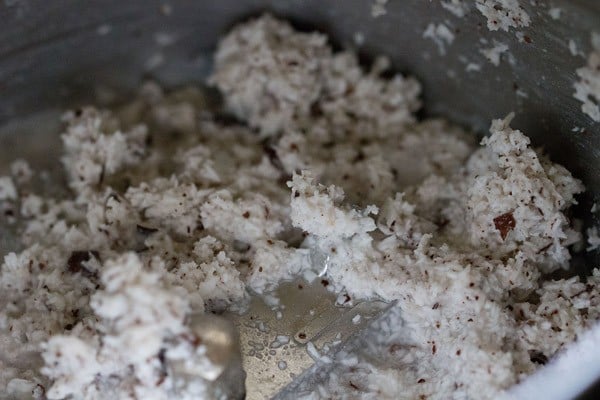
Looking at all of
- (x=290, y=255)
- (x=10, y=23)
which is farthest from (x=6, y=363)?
(x=10, y=23)

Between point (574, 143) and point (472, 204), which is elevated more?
point (574, 143)

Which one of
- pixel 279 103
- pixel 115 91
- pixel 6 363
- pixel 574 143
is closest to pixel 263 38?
pixel 279 103

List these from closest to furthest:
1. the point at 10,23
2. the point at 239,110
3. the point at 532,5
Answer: the point at 532,5
the point at 10,23
the point at 239,110

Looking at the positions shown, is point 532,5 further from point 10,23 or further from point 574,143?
point 10,23

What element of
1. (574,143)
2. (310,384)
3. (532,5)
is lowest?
(310,384)

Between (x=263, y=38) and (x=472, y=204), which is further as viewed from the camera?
(x=263, y=38)

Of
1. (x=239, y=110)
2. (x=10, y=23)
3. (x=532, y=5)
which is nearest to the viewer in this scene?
(x=532, y=5)
